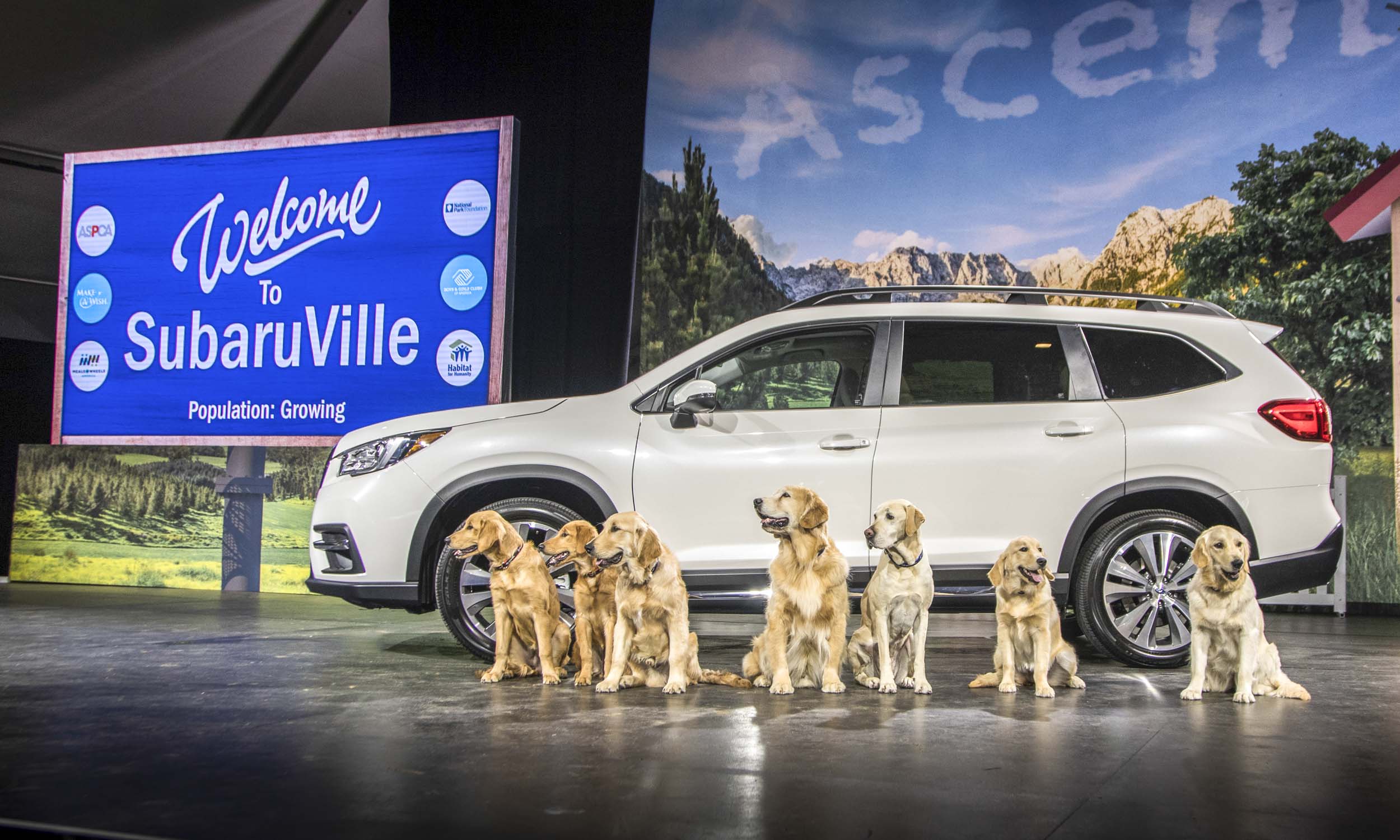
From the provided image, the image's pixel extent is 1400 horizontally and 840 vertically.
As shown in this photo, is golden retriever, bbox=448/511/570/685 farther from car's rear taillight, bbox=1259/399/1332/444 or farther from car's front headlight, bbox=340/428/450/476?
car's rear taillight, bbox=1259/399/1332/444

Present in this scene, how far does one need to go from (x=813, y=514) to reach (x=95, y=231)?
749 centimetres

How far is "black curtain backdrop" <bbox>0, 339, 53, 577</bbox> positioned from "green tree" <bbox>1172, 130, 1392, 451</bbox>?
13.2m

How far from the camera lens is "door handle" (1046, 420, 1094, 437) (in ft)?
15.5

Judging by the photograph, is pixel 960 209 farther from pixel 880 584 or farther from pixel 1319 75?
pixel 880 584

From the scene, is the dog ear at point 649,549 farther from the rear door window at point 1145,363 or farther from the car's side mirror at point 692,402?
the rear door window at point 1145,363

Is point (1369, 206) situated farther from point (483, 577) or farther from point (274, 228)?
point (274, 228)

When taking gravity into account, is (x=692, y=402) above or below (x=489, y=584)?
above

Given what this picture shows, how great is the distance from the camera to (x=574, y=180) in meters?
9.13

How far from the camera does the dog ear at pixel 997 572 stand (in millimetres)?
4223

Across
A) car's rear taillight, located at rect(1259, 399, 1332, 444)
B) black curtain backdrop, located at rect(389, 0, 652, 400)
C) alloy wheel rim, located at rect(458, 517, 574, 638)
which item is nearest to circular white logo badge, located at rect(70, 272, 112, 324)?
black curtain backdrop, located at rect(389, 0, 652, 400)

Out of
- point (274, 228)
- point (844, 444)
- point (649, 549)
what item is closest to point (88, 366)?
point (274, 228)

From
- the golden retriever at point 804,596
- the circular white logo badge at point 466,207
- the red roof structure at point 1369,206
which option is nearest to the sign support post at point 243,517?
the circular white logo badge at point 466,207

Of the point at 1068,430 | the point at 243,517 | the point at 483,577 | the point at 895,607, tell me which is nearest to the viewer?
the point at 895,607

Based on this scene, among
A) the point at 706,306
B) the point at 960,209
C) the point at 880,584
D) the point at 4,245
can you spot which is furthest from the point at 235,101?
the point at 880,584
